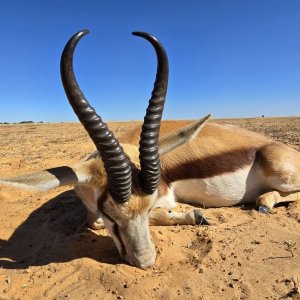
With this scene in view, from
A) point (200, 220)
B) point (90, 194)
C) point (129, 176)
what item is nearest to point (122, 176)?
point (129, 176)

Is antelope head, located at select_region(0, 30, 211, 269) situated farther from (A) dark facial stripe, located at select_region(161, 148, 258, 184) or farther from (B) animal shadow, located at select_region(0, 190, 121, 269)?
(A) dark facial stripe, located at select_region(161, 148, 258, 184)

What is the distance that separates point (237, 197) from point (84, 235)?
2715 mm

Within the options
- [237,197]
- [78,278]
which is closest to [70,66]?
[78,278]

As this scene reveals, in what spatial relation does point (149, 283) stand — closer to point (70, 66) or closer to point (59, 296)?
point (59, 296)

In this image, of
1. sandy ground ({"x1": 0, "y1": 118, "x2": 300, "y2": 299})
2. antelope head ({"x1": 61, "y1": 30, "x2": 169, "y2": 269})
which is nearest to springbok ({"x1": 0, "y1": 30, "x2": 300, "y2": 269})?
antelope head ({"x1": 61, "y1": 30, "x2": 169, "y2": 269})

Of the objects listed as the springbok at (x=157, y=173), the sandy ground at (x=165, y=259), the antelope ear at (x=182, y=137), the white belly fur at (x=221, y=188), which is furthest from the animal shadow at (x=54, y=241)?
the white belly fur at (x=221, y=188)

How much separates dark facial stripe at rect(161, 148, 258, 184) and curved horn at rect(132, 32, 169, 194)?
201 cm

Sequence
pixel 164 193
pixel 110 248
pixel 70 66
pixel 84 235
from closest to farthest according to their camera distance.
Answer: pixel 70 66
pixel 110 248
pixel 84 235
pixel 164 193

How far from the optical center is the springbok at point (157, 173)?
4.29m

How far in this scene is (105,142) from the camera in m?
4.33

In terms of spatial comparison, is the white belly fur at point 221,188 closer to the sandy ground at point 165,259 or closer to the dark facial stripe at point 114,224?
the sandy ground at point 165,259

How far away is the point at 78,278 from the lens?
434cm

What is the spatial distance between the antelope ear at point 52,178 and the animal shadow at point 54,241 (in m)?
1.01

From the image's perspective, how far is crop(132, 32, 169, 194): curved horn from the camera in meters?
4.44
